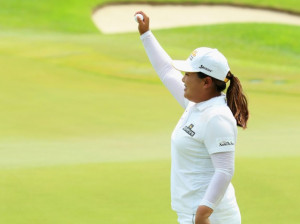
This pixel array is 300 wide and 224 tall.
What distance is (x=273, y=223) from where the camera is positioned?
5.50 m

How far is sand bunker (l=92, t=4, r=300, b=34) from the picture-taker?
25203mm

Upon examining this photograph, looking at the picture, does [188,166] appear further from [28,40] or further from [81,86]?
[28,40]

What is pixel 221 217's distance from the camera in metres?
3.66

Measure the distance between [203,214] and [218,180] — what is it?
0.59 feet

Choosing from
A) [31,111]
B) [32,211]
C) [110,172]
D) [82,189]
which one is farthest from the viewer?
[31,111]

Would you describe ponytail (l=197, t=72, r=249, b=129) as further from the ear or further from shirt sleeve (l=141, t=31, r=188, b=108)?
shirt sleeve (l=141, t=31, r=188, b=108)

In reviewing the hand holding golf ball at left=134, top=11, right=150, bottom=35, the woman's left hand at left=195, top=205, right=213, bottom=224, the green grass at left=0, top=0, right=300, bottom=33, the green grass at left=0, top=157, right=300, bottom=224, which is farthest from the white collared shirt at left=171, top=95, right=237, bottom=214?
the green grass at left=0, top=0, right=300, bottom=33

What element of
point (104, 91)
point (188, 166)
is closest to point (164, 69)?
point (188, 166)

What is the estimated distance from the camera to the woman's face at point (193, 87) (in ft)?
12.0

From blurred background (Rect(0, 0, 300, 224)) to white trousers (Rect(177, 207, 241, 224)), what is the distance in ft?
5.87

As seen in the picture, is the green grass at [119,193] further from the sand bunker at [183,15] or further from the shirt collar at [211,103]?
the sand bunker at [183,15]

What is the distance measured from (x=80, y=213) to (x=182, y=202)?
196 cm

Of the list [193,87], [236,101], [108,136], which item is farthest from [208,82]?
[108,136]

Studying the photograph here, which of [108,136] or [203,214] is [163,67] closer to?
[203,214]
